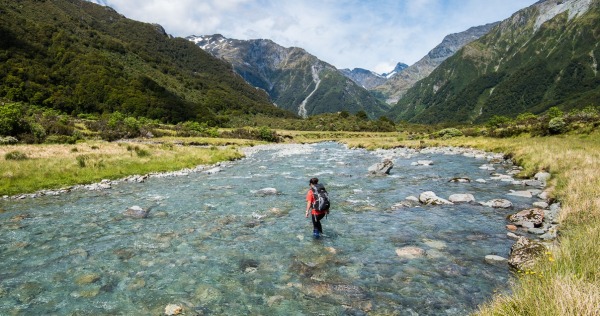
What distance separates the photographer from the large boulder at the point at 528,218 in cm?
1301

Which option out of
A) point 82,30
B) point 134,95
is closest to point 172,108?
point 134,95

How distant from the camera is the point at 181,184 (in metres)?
25.2

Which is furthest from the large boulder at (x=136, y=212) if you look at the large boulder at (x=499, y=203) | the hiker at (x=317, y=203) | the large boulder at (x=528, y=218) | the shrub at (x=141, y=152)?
the shrub at (x=141, y=152)

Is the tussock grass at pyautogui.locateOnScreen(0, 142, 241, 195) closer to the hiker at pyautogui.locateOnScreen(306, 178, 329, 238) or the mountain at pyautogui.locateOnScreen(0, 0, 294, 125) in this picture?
the hiker at pyautogui.locateOnScreen(306, 178, 329, 238)

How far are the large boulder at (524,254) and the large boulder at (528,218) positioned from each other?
3.50 metres

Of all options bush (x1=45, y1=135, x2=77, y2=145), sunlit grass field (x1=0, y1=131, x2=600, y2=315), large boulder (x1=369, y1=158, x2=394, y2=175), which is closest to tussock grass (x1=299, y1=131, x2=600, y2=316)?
sunlit grass field (x1=0, y1=131, x2=600, y2=315)

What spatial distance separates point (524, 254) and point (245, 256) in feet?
28.3

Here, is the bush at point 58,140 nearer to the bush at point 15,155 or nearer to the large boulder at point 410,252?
the bush at point 15,155

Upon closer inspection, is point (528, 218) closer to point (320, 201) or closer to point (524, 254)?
point (524, 254)

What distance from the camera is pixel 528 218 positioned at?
13555mm

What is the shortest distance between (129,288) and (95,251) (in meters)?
3.69

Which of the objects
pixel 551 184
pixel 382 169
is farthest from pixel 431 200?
pixel 382 169

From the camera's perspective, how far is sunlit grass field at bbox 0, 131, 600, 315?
4.99m

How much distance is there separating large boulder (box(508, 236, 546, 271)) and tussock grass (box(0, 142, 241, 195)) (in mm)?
26608
